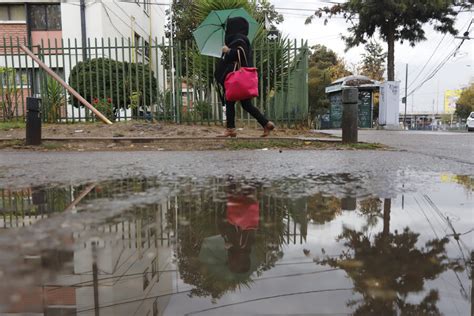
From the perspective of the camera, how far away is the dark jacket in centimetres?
637

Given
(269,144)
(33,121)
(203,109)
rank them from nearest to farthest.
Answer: (33,121) < (269,144) < (203,109)

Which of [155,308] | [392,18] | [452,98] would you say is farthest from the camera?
[452,98]

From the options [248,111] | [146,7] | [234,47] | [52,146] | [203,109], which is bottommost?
[52,146]

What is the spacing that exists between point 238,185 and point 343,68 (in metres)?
42.6

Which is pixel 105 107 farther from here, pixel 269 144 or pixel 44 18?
pixel 44 18

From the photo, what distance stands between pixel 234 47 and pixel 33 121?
325 cm

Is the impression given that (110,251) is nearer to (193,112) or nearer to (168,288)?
(168,288)

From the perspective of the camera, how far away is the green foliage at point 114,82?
380 inches

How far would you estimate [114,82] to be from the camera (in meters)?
10.1

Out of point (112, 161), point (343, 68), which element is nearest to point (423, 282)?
point (112, 161)

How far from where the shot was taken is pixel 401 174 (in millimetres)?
3900

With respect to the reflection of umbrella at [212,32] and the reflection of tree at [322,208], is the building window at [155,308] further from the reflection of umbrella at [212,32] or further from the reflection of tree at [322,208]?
the reflection of umbrella at [212,32]

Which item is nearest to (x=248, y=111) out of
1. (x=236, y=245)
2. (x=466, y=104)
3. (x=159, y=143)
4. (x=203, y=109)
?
(x=159, y=143)

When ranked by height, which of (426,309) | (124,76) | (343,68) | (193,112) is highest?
(343,68)
